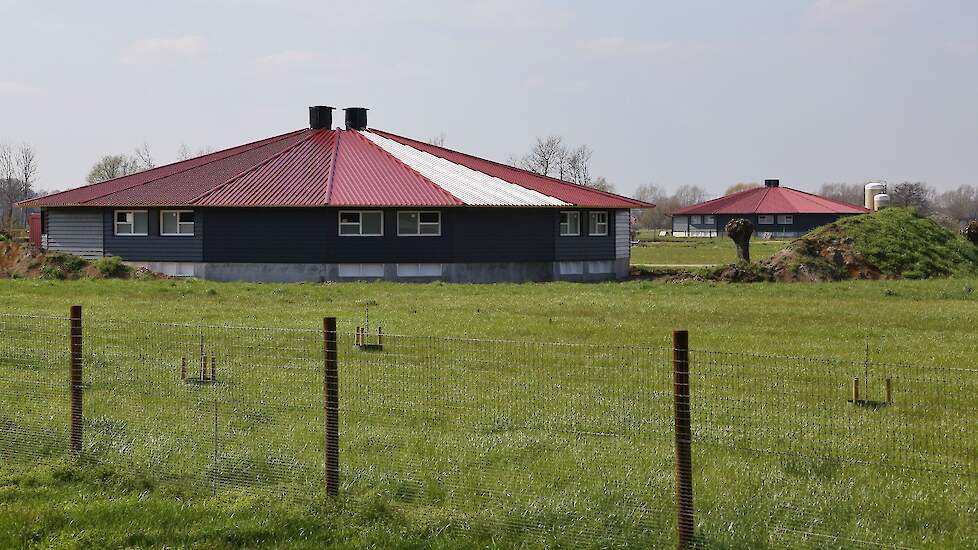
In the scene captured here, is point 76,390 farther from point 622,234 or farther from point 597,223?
point 622,234

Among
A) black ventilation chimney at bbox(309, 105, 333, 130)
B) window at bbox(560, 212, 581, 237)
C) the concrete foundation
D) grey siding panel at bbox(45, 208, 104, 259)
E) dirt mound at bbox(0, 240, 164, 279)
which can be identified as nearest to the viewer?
dirt mound at bbox(0, 240, 164, 279)

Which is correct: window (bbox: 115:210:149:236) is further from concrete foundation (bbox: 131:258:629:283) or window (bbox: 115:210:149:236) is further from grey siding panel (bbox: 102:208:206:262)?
concrete foundation (bbox: 131:258:629:283)

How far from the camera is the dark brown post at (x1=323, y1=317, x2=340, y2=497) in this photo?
936cm

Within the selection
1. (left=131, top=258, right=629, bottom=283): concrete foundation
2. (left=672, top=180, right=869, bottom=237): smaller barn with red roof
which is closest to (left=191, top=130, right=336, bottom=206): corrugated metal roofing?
(left=131, top=258, right=629, bottom=283): concrete foundation

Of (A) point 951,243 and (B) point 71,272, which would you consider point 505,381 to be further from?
(A) point 951,243

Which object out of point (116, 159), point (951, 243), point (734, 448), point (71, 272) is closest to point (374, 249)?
point (71, 272)

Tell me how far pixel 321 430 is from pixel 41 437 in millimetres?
2767

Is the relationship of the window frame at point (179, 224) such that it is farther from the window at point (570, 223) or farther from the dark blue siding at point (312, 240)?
the window at point (570, 223)

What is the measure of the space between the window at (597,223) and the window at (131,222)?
1849cm

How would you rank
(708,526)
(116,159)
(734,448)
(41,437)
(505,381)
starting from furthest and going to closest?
(116,159)
(505,381)
(41,437)
(734,448)
(708,526)

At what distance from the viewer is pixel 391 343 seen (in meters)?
19.4

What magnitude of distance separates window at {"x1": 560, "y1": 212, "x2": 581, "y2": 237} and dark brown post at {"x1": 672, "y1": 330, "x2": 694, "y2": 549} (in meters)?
38.3

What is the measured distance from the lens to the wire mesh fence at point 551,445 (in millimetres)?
8516

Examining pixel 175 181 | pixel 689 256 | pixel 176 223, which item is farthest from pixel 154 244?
pixel 689 256
